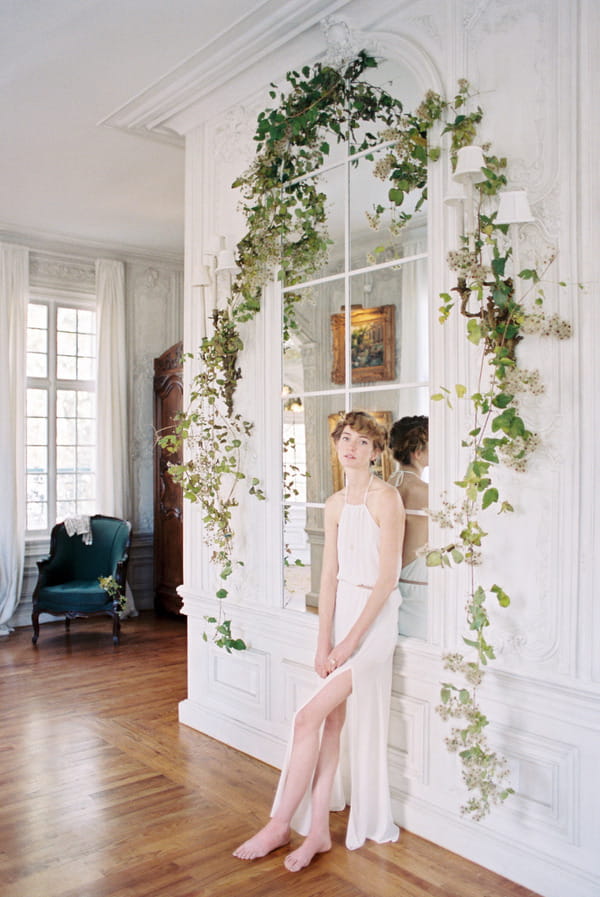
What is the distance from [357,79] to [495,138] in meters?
0.80

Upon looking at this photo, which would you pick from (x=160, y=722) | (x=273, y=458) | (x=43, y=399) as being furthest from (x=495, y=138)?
(x=43, y=399)

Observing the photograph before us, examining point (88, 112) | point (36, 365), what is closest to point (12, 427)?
point (36, 365)

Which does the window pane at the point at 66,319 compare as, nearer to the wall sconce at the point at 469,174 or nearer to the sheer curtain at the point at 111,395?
the sheer curtain at the point at 111,395

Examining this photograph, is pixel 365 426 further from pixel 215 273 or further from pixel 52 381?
pixel 52 381

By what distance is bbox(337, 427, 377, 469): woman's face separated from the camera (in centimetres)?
307

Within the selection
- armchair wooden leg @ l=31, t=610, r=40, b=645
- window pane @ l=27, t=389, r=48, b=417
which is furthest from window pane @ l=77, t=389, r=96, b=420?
armchair wooden leg @ l=31, t=610, r=40, b=645

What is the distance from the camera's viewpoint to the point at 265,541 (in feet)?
12.0

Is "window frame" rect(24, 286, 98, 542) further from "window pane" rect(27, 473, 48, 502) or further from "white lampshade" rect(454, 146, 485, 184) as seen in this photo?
"white lampshade" rect(454, 146, 485, 184)

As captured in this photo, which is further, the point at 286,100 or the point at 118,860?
the point at 286,100

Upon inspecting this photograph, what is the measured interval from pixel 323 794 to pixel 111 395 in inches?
186

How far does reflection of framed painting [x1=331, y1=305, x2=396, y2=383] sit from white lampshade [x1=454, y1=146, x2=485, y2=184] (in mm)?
596

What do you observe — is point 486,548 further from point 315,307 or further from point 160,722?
point 160,722

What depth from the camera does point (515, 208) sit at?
248 centimetres

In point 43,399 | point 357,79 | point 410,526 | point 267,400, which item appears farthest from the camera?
point 43,399
